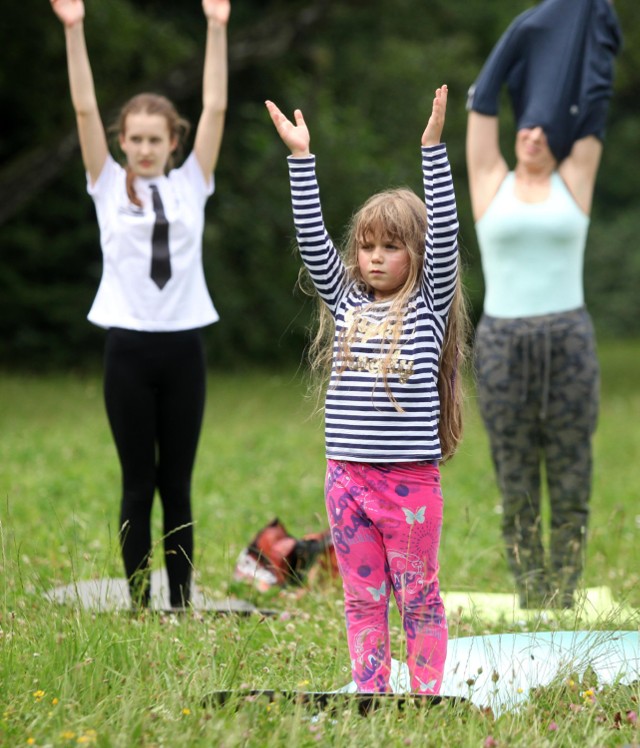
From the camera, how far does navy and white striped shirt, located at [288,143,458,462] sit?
10.9 feet

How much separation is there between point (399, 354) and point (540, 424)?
→ 1813 millimetres

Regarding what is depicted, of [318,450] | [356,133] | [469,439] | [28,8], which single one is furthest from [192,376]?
[356,133]

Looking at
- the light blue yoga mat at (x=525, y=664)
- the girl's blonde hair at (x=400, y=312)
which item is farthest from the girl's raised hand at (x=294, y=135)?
the light blue yoga mat at (x=525, y=664)

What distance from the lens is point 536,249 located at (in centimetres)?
489

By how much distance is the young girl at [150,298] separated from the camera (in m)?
4.44

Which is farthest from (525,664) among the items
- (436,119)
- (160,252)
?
(160,252)

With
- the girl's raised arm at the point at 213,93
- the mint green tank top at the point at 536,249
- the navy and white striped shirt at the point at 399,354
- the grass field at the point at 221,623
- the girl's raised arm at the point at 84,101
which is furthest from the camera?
the mint green tank top at the point at 536,249

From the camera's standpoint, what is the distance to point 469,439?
38.6 feet

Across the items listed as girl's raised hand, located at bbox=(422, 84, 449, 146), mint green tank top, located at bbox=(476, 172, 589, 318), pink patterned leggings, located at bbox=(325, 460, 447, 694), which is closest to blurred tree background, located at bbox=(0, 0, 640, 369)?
mint green tank top, located at bbox=(476, 172, 589, 318)

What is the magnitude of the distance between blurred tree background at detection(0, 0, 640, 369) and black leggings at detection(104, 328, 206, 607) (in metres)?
10.9

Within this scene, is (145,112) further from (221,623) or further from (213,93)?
(221,623)

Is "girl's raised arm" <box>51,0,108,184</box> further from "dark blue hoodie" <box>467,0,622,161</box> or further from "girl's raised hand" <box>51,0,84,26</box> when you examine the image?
"dark blue hoodie" <box>467,0,622,161</box>

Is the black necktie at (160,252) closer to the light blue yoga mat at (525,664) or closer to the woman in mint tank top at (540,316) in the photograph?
the woman in mint tank top at (540,316)

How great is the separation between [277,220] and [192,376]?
14675mm
